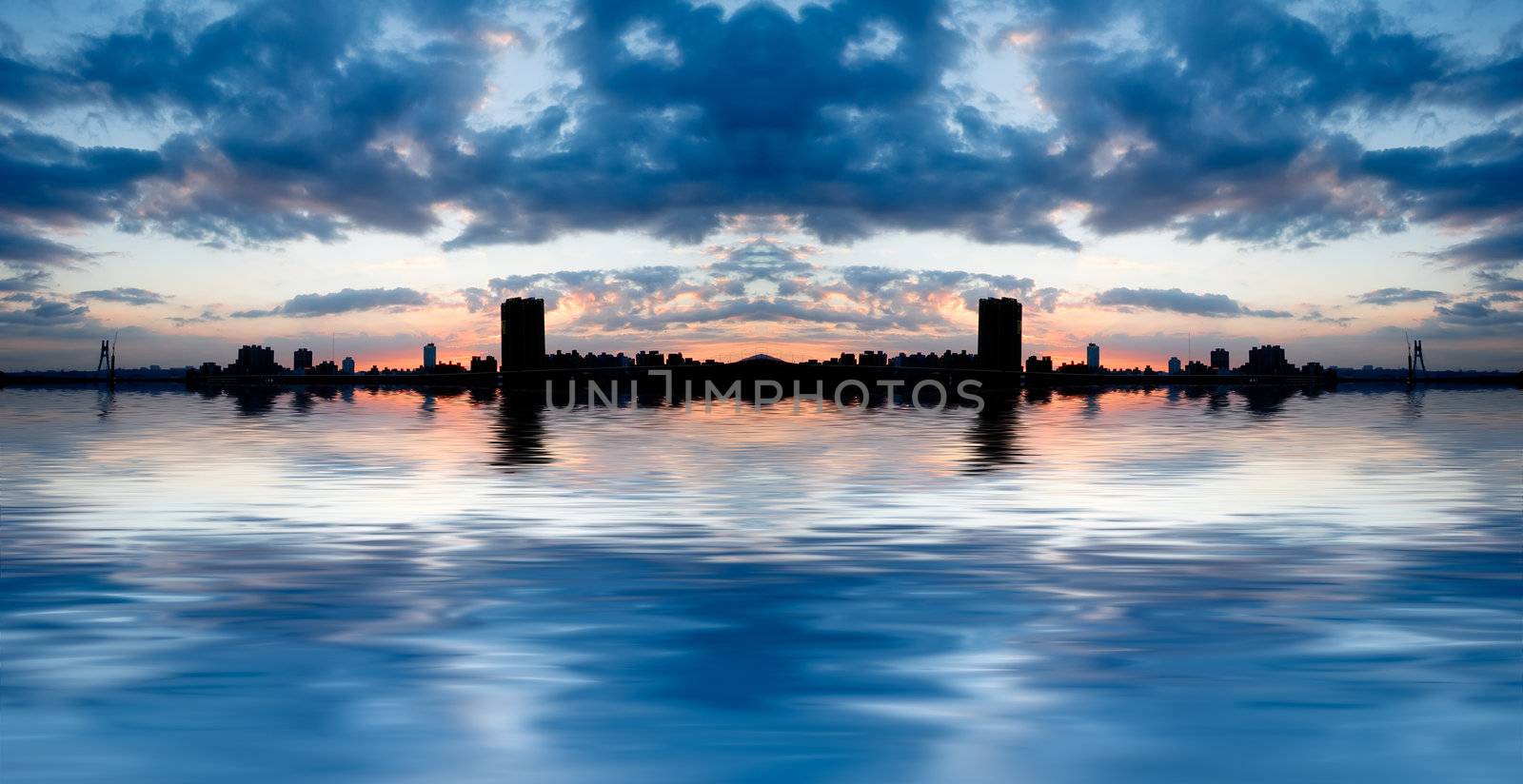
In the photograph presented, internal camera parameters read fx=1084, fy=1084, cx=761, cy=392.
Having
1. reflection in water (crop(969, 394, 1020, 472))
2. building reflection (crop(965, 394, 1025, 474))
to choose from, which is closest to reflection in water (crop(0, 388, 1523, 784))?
building reflection (crop(965, 394, 1025, 474))

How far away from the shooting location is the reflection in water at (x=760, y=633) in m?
10.0

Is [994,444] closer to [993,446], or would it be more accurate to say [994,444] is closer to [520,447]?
[993,446]

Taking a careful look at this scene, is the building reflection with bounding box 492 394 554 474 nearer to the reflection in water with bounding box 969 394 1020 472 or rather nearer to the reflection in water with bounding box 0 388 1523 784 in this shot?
the reflection in water with bounding box 0 388 1523 784

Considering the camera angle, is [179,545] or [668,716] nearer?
[668,716]

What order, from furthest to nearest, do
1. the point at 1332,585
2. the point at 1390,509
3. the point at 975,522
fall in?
the point at 1390,509
the point at 975,522
the point at 1332,585

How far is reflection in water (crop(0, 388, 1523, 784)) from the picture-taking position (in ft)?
32.9

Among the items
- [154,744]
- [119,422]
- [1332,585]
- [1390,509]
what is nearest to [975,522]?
[1332,585]

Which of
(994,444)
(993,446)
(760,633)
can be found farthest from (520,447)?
(760,633)

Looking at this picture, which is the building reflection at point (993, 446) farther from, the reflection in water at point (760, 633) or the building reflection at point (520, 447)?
the building reflection at point (520, 447)

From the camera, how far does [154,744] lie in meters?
10.1

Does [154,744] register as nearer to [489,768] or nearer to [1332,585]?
[489,768]

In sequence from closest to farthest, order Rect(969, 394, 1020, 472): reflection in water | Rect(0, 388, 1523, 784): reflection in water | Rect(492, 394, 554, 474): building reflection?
Rect(0, 388, 1523, 784): reflection in water
Rect(492, 394, 554, 474): building reflection
Rect(969, 394, 1020, 472): reflection in water

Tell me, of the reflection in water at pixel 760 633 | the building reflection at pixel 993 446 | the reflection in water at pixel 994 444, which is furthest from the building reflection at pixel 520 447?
the reflection in water at pixel 994 444

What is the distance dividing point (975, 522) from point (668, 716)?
15103 mm
